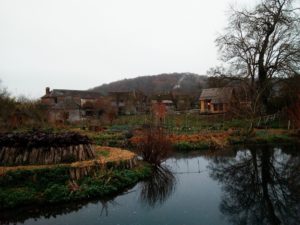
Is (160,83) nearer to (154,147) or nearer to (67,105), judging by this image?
(67,105)

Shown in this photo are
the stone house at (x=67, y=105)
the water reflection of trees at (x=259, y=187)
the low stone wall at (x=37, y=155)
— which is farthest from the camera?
the stone house at (x=67, y=105)

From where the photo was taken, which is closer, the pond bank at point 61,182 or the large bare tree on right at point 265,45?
the pond bank at point 61,182

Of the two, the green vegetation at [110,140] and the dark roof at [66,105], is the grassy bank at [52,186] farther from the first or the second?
the dark roof at [66,105]

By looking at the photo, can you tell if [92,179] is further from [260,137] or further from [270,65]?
[270,65]

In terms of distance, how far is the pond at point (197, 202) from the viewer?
7.14 metres

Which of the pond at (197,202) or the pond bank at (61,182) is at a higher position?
the pond bank at (61,182)

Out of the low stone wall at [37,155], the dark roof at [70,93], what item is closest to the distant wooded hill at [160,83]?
the dark roof at [70,93]

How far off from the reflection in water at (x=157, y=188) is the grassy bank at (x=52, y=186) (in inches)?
31.4

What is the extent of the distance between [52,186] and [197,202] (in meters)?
4.39

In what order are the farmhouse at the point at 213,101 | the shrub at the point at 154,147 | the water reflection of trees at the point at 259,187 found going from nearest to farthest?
the water reflection of trees at the point at 259,187
the shrub at the point at 154,147
the farmhouse at the point at 213,101

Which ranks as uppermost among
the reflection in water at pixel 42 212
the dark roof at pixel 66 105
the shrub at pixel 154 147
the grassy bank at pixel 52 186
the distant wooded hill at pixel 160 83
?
the distant wooded hill at pixel 160 83

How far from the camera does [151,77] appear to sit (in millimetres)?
77375

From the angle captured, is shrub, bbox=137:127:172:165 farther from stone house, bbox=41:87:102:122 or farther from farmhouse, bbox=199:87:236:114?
farmhouse, bbox=199:87:236:114

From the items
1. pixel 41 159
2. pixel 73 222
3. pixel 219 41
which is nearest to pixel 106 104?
pixel 219 41
